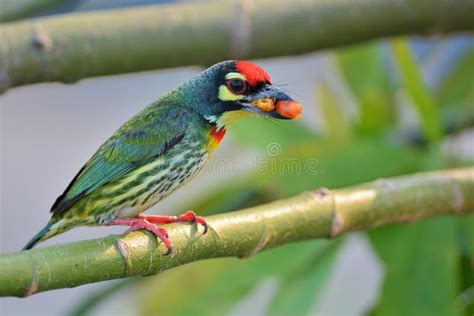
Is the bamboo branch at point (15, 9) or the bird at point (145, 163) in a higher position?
the bamboo branch at point (15, 9)

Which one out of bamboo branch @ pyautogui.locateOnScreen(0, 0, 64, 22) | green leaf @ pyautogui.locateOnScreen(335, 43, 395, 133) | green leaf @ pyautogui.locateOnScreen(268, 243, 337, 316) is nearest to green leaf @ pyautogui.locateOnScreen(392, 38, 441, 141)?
green leaf @ pyautogui.locateOnScreen(335, 43, 395, 133)

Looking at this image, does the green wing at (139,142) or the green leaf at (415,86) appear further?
the green leaf at (415,86)

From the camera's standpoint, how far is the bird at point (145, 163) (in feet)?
4.98

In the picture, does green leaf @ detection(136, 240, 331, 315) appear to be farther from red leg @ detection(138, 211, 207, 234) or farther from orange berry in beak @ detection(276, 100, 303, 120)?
orange berry in beak @ detection(276, 100, 303, 120)

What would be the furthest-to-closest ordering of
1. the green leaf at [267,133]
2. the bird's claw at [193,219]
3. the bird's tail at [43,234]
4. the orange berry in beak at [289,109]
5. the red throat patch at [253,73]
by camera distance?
the green leaf at [267,133]
the bird's tail at [43,234]
the bird's claw at [193,219]
the red throat patch at [253,73]
the orange berry in beak at [289,109]

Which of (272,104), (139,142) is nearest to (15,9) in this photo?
(139,142)

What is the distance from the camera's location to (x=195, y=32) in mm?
1903

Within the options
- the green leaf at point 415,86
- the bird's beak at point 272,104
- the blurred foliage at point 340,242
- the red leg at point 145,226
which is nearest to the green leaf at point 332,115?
the blurred foliage at point 340,242

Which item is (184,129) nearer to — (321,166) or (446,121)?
(321,166)

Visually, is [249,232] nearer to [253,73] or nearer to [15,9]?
[253,73]

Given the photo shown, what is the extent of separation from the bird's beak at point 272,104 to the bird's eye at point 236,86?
15 mm

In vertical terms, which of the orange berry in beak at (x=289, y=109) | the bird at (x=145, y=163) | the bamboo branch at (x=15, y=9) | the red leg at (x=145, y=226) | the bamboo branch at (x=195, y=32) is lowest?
the red leg at (x=145, y=226)

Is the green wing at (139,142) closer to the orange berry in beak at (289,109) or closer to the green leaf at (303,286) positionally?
the orange berry in beak at (289,109)

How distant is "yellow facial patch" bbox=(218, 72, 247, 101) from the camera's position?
4.35 ft
